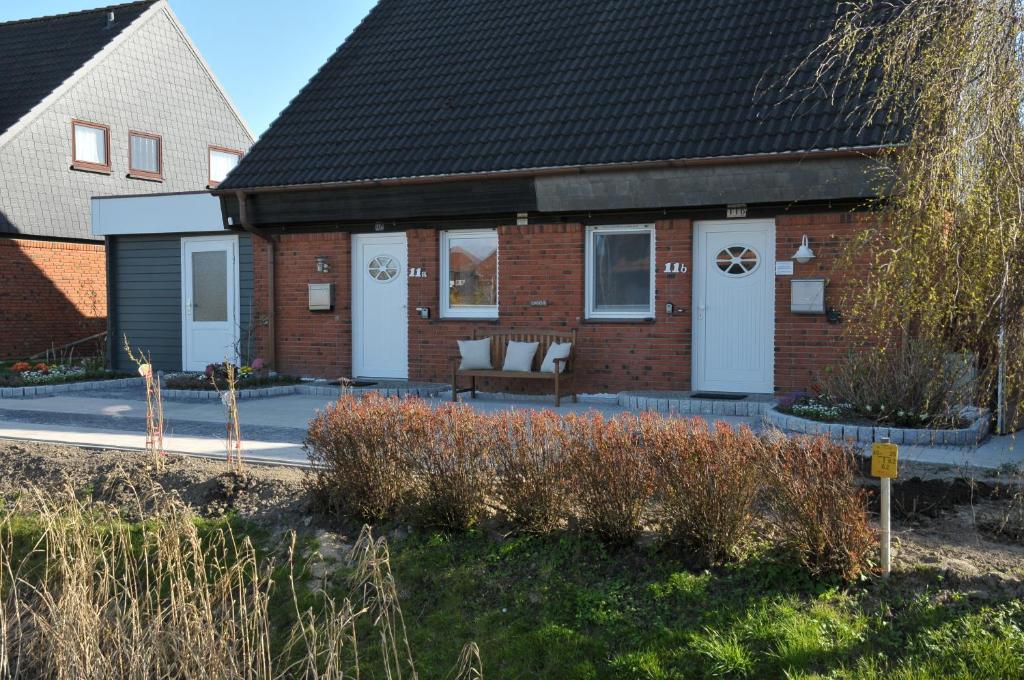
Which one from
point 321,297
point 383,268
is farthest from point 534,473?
point 321,297

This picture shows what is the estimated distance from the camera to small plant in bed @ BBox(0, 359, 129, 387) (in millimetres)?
15797

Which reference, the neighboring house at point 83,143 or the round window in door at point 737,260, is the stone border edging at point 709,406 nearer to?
the round window in door at point 737,260

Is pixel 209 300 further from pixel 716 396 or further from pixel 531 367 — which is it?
pixel 716 396

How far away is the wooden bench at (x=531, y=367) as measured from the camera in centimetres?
1353

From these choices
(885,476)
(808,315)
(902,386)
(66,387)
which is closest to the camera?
(885,476)

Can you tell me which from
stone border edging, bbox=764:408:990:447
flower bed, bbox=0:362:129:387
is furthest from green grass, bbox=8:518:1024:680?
flower bed, bbox=0:362:129:387

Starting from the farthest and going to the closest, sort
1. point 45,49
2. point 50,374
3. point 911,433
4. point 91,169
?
1. point 45,49
2. point 91,169
3. point 50,374
4. point 911,433

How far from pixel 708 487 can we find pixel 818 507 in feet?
2.00

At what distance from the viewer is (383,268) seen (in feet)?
52.6

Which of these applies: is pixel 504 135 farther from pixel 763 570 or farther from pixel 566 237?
pixel 763 570

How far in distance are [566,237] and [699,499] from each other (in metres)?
9.12

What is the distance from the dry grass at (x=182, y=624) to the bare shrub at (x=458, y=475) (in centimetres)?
54

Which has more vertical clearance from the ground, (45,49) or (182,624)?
(45,49)

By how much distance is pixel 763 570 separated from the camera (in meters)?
5.21
